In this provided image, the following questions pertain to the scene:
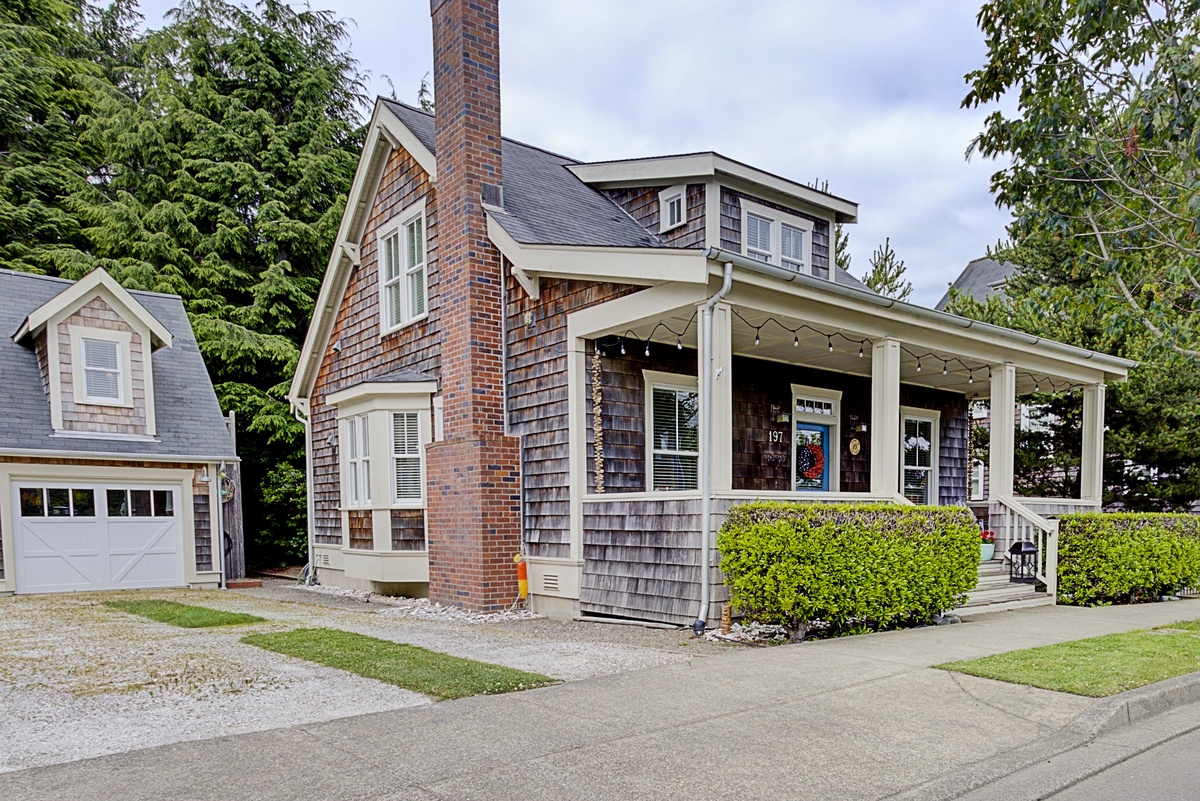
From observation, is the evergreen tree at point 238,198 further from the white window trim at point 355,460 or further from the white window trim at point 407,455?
the white window trim at point 407,455

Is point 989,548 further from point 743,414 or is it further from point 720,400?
point 720,400

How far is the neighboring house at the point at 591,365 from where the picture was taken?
830cm

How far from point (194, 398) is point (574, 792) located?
544 inches

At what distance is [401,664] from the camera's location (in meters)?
6.07

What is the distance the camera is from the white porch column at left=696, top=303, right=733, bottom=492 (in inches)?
300

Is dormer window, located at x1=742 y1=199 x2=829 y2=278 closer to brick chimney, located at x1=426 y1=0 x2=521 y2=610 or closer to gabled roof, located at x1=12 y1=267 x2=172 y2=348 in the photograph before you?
brick chimney, located at x1=426 y1=0 x2=521 y2=610

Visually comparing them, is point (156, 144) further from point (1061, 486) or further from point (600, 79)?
point (1061, 486)

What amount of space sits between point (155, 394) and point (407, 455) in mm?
6035

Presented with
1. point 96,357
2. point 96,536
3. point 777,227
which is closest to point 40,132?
point 96,357

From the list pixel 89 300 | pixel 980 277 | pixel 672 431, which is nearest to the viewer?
pixel 672 431

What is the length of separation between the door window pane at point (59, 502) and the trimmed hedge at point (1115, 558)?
1504 centimetres

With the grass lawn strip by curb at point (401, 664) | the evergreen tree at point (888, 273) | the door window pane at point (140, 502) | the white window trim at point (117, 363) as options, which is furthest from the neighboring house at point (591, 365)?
the evergreen tree at point (888, 273)

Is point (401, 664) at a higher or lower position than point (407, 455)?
lower

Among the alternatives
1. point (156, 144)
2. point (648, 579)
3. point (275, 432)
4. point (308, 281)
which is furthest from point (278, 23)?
point (648, 579)
